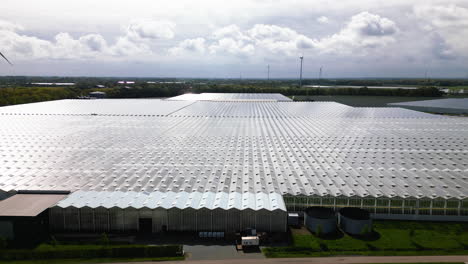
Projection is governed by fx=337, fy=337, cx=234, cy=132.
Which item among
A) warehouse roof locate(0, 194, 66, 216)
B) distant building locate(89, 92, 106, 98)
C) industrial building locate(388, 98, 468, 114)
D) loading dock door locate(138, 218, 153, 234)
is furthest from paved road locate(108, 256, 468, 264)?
distant building locate(89, 92, 106, 98)

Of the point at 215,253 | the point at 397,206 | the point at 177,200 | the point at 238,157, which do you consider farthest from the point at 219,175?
the point at 397,206

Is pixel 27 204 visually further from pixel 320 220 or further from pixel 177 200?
pixel 320 220

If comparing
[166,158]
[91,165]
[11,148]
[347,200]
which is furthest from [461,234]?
[11,148]

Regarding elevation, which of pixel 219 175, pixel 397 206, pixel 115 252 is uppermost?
pixel 219 175

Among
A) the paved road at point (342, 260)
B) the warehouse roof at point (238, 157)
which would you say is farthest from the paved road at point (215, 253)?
the warehouse roof at point (238, 157)

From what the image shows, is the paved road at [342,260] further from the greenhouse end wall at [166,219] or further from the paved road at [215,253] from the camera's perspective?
the greenhouse end wall at [166,219]

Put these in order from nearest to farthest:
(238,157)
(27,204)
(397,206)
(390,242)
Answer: (390,242), (27,204), (397,206), (238,157)
